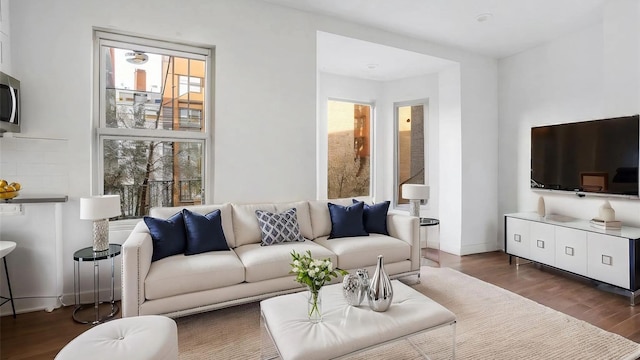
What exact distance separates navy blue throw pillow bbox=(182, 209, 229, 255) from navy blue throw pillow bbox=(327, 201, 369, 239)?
3.74 feet

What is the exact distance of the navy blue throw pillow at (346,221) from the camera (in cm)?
339

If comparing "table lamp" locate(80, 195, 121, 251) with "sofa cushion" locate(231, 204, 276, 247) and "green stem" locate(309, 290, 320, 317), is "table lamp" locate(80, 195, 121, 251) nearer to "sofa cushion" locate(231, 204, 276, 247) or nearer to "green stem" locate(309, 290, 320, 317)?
"sofa cushion" locate(231, 204, 276, 247)

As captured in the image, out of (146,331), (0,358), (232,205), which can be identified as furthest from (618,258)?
(0,358)

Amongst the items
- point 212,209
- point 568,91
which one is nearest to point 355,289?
point 212,209

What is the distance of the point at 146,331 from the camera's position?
63.2 inches

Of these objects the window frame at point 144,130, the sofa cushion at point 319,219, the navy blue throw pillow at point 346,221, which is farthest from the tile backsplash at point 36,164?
the navy blue throw pillow at point 346,221

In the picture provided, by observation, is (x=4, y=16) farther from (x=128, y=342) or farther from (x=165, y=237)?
(x=128, y=342)

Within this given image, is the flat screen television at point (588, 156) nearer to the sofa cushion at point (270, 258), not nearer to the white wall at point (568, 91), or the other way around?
the white wall at point (568, 91)

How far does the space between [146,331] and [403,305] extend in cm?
144

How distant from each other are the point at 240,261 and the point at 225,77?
1902 mm

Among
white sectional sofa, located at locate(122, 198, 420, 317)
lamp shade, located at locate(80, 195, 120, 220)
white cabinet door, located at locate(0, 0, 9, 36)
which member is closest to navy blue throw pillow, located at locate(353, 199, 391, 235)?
white sectional sofa, located at locate(122, 198, 420, 317)

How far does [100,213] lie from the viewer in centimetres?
260

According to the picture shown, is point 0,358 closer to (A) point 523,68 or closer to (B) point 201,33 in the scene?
(B) point 201,33

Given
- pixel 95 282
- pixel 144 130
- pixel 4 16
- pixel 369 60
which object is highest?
pixel 369 60
